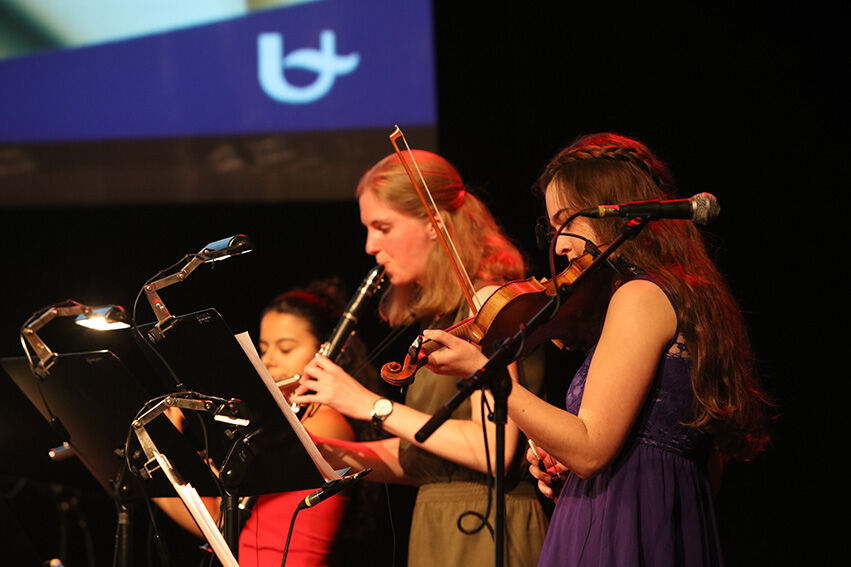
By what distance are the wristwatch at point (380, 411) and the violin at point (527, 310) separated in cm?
33

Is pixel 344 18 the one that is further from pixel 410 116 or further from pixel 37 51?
pixel 37 51

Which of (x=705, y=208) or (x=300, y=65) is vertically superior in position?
(x=300, y=65)

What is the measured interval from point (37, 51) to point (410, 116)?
1.73 m

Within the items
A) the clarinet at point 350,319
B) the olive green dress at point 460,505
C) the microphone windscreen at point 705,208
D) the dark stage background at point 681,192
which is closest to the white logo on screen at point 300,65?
the dark stage background at point 681,192

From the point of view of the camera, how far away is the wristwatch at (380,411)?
2.03m

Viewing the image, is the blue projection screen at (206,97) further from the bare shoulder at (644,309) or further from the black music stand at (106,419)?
the bare shoulder at (644,309)

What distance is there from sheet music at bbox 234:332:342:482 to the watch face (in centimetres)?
31

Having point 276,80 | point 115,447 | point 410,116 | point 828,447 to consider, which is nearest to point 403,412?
point 115,447

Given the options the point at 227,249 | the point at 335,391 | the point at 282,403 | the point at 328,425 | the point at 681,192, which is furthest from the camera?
the point at 681,192

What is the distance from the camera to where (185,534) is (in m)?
3.79

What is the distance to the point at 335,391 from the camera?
2055mm

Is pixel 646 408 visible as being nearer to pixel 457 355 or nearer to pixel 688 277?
pixel 688 277

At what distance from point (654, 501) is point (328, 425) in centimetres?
→ 115

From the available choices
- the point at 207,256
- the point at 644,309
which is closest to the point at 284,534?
the point at 207,256
